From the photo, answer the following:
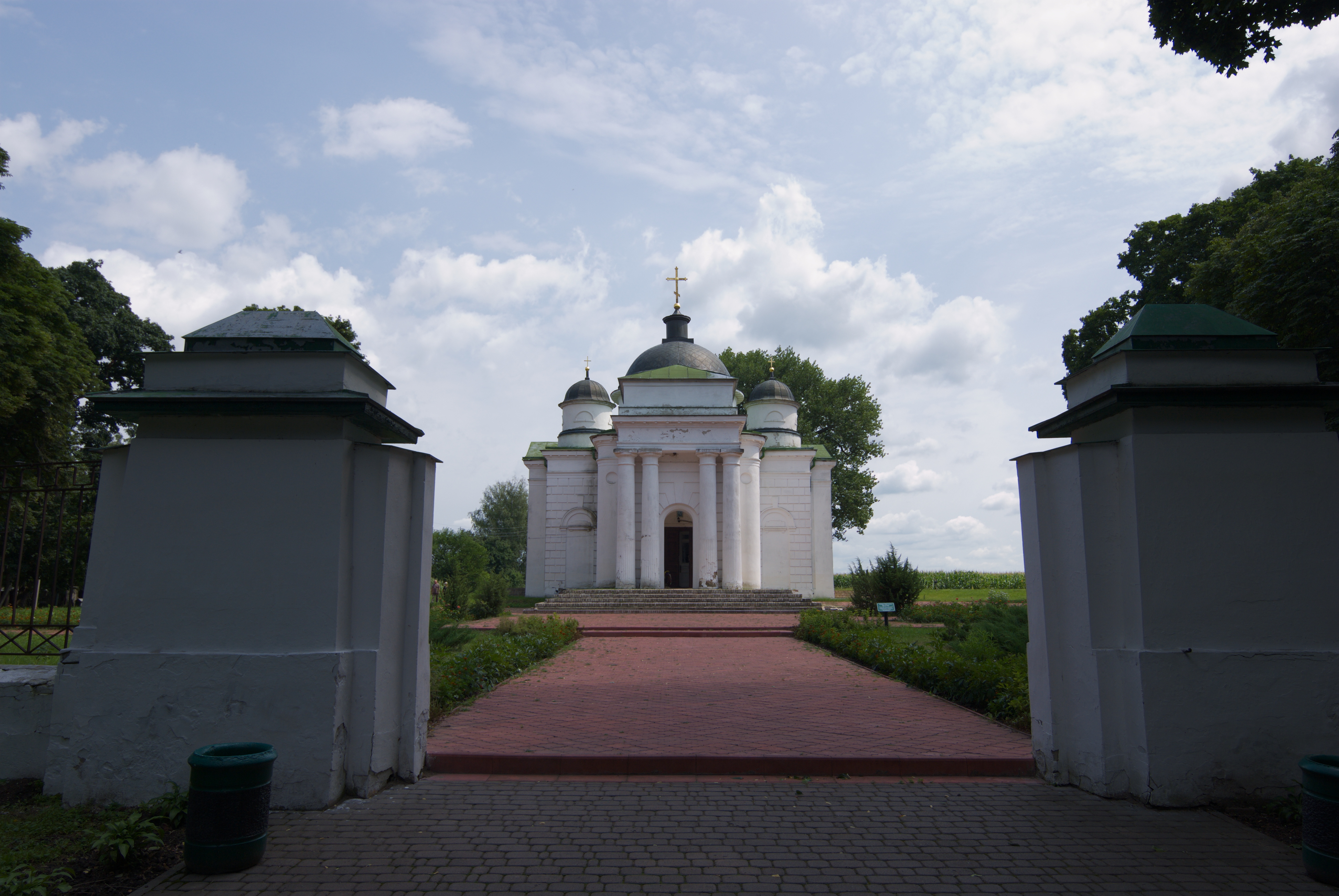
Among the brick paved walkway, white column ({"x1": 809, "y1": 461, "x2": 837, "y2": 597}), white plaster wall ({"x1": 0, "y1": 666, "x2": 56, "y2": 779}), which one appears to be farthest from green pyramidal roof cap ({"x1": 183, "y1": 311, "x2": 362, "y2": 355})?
white column ({"x1": 809, "y1": 461, "x2": 837, "y2": 597})

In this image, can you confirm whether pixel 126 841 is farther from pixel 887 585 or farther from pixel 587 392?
pixel 587 392

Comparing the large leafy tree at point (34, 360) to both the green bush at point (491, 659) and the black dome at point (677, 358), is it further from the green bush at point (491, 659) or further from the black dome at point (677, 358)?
the black dome at point (677, 358)

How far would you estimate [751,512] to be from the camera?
28.4 metres

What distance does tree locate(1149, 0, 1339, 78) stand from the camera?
8523mm

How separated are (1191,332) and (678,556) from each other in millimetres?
24387

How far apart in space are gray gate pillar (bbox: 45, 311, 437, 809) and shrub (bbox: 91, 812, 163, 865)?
87cm

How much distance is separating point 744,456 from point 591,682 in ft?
62.2

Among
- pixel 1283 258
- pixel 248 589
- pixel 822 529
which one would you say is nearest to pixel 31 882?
pixel 248 589

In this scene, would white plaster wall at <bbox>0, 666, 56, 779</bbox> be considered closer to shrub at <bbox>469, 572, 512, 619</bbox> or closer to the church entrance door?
shrub at <bbox>469, 572, 512, 619</bbox>

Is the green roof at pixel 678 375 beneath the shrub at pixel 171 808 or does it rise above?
above

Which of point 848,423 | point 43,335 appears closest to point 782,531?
point 848,423

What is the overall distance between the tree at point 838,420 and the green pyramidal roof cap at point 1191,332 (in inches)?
1369

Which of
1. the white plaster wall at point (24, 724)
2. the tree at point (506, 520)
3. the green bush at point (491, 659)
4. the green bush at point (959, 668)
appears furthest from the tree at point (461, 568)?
the tree at point (506, 520)

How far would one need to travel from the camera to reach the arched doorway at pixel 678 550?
29422 millimetres
